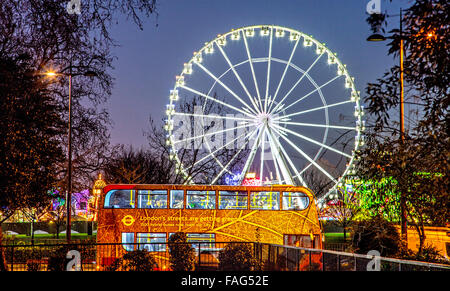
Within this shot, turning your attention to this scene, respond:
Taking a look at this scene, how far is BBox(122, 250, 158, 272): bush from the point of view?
13727 millimetres

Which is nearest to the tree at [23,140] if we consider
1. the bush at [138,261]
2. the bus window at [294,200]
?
the bush at [138,261]

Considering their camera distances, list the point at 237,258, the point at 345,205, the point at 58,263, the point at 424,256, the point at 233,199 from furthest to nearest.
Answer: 1. the point at 345,205
2. the point at 233,199
3. the point at 424,256
4. the point at 237,258
5. the point at 58,263

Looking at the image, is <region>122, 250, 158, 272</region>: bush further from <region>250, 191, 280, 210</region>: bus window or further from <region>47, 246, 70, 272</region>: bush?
<region>250, 191, 280, 210</region>: bus window

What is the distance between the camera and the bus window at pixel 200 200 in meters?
19.6

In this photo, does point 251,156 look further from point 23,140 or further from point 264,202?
point 23,140

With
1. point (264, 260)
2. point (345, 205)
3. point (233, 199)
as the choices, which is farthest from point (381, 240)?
point (345, 205)

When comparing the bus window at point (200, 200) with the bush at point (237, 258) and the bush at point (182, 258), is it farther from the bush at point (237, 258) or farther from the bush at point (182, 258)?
the bush at point (237, 258)

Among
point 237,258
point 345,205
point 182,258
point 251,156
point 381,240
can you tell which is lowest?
point 345,205

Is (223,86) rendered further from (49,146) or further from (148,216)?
(49,146)

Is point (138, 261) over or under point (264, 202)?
under

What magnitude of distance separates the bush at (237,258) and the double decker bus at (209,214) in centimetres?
432

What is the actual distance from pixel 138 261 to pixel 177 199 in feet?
19.3

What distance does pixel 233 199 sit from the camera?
1981 centimetres

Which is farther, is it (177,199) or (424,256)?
(177,199)
